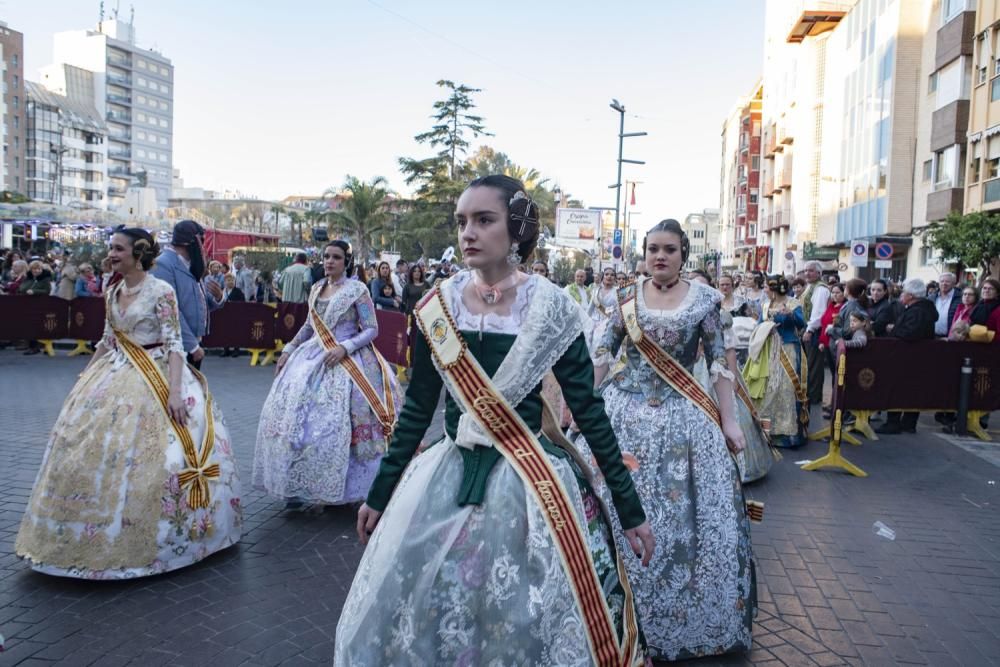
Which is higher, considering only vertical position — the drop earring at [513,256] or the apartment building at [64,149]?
the apartment building at [64,149]

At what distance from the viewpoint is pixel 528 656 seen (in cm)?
232

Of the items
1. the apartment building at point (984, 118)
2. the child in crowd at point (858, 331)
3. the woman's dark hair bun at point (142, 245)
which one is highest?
the apartment building at point (984, 118)

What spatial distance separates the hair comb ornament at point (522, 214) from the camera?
2.64 metres

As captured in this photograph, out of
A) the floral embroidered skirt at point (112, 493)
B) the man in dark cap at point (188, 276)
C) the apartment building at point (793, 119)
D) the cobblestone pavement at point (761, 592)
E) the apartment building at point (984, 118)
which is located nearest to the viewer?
the cobblestone pavement at point (761, 592)

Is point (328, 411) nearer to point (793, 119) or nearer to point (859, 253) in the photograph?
point (859, 253)

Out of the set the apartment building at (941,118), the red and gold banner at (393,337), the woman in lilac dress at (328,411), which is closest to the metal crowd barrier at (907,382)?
the woman in lilac dress at (328,411)

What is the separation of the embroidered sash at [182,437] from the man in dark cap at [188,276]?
1.32ft

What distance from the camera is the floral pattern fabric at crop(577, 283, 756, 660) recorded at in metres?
3.81

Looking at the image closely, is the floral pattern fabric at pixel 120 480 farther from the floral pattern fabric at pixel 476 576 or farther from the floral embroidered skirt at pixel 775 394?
the floral embroidered skirt at pixel 775 394

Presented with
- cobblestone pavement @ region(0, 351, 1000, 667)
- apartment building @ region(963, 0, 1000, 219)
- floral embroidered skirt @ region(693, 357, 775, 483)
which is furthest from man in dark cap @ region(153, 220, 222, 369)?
apartment building @ region(963, 0, 1000, 219)

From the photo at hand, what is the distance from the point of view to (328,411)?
5.96m

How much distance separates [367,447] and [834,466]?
5.01 m

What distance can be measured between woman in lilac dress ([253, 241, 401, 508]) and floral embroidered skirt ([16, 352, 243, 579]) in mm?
1080

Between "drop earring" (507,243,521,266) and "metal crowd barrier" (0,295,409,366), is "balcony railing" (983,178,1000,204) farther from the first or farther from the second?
"drop earring" (507,243,521,266)
